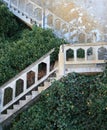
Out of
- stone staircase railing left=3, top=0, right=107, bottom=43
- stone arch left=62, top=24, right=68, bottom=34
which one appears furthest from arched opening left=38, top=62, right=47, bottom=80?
stone arch left=62, top=24, right=68, bottom=34

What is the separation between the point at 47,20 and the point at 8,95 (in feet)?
13.5

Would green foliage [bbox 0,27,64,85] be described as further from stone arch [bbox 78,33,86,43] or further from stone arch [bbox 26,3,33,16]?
stone arch [bbox 26,3,33,16]

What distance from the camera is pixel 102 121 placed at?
908cm

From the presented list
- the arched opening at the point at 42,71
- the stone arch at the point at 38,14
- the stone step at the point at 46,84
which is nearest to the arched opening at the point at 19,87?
the arched opening at the point at 42,71

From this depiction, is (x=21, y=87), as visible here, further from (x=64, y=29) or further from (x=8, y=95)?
(x=64, y=29)

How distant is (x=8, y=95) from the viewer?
1020 cm

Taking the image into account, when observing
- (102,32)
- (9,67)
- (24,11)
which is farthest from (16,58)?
(102,32)

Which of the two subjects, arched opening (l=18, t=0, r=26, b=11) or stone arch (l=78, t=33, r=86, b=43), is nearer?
stone arch (l=78, t=33, r=86, b=43)

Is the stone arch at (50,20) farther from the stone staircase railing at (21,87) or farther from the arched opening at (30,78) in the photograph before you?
the stone staircase railing at (21,87)

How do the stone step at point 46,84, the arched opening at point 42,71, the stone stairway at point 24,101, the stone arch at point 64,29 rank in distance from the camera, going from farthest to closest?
the stone arch at point 64,29 < the arched opening at point 42,71 < the stone step at point 46,84 < the stone stairway at point 24,101

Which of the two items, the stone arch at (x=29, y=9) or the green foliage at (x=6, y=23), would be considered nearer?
the green foliage at (x=6, y=23)

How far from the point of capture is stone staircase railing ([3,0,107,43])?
12773mm

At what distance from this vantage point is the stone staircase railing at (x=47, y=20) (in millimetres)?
12773

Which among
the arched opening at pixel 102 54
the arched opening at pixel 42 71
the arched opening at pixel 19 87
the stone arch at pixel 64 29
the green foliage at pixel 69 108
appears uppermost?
the stone arch at pixel 64 29
